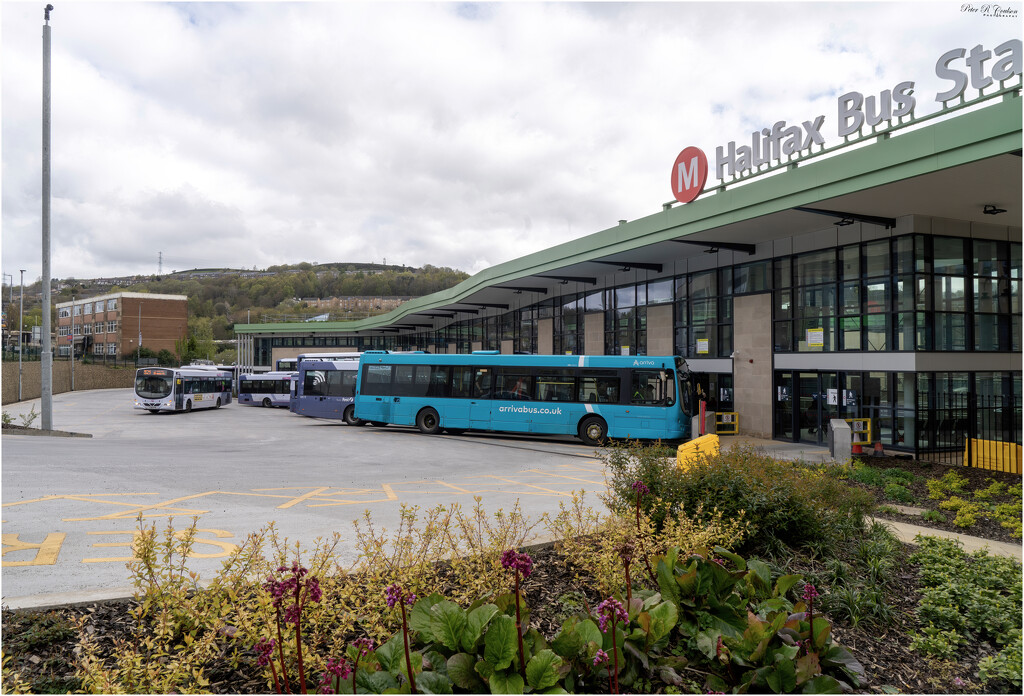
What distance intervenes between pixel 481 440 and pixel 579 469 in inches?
281

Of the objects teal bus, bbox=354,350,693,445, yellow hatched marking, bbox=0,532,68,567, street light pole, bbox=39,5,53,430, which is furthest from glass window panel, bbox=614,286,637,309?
yellow hatched marking, bbox=0,532,68,567

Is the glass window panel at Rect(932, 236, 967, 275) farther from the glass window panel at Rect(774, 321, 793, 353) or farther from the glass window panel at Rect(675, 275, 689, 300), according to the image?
the glass window panel at Rect(675, 275, 689, 300)

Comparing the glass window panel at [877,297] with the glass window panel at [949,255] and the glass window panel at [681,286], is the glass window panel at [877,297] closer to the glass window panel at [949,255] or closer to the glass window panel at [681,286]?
the glass window panel at [949,255]

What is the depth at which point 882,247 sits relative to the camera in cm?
1819

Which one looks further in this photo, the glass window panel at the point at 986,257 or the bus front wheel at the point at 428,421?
the bus front wheel at the point at 428,421

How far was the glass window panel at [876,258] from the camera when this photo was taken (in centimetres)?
1806

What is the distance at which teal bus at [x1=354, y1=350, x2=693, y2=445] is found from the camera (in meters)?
20.3

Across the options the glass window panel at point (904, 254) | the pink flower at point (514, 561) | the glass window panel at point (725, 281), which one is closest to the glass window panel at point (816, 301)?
the glass window panel at point (904, 254)

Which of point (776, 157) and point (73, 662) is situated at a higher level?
point (776, 157)

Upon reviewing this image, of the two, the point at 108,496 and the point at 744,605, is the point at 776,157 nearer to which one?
the point at 744,605

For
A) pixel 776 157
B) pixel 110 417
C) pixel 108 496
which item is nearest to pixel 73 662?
pixel 108 496

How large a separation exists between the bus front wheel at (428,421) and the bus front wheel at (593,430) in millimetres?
5941

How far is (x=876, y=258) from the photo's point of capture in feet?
60.2

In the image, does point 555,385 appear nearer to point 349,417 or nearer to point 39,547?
point 349,417
